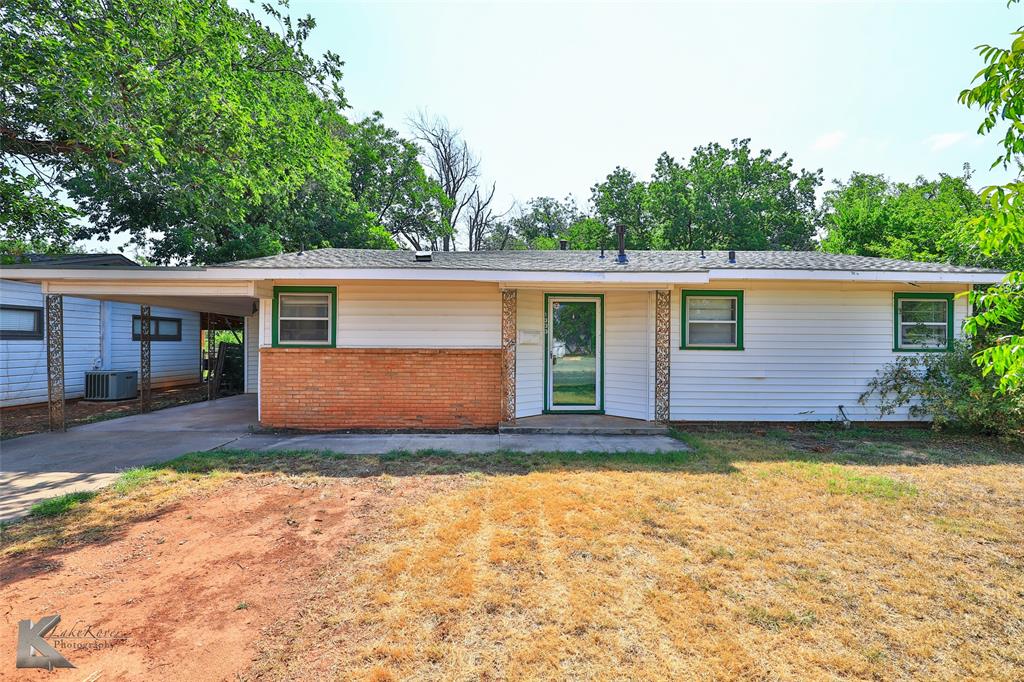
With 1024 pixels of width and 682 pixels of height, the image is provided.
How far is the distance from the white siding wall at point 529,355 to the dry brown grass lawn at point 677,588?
328cm

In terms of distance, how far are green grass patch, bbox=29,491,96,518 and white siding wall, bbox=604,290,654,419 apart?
24.4 feet

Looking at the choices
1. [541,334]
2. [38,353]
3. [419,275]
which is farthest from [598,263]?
[38,353]

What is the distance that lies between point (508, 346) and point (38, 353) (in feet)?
39.8

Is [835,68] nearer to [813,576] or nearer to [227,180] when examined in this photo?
[813,576]

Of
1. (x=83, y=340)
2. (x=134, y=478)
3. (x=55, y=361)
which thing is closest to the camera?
(x=134, y=478)

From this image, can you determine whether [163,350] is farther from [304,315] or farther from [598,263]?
[598,263]

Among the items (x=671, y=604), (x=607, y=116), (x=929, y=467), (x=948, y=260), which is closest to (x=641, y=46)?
(x=607, y=116)

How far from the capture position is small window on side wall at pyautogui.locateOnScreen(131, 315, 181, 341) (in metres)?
13.7

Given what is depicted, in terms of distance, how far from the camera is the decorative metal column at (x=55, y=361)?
7699mm

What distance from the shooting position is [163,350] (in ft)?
47.6

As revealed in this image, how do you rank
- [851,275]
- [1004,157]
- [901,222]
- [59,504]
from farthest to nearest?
[901,222], [851,275], [59,504], [1004,157]

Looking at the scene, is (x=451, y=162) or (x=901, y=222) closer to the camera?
(x=901, y=222)

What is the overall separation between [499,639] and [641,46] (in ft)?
27.2

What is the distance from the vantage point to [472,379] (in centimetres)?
764
